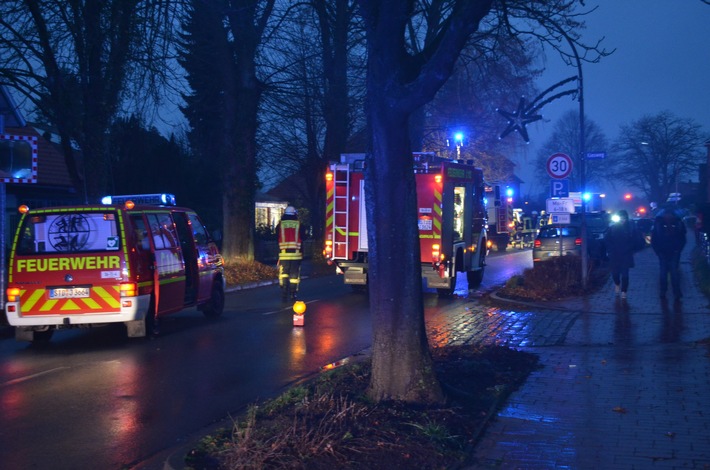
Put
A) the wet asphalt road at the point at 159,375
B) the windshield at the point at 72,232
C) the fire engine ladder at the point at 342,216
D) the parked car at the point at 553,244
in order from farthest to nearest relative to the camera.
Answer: the parked car at the point at 553,244 → the fire engine ladder at the point at 342,216 → the windshield at the point at 72,232 → the wet asphalt road at the point at 159,375

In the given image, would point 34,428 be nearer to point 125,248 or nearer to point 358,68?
point 125,248

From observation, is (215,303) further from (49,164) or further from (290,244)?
(49,164)

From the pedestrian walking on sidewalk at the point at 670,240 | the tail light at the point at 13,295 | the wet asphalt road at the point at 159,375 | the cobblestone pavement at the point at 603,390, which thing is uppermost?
the pedestrian walking on sidewalk at the point at 670,240

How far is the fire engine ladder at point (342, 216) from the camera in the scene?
57.5ft

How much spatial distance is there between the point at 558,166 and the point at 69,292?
1082 cm

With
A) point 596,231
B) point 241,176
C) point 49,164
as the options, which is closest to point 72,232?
point 241,176

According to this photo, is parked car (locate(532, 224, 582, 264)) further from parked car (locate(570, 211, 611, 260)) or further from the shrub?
the shrub

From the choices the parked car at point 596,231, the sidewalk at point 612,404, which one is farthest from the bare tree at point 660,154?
the sidewalk at point 612,404

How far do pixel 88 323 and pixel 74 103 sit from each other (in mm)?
7381

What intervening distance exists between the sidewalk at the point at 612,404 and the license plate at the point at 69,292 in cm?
631

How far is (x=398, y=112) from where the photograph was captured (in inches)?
256

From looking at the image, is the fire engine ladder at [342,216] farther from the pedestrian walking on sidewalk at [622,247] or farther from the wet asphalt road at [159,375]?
the pedestrian walking on sidewalk at [622,247]

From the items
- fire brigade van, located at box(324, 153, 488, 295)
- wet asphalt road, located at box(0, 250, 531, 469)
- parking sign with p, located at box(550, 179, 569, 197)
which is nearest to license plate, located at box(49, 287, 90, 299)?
wet asphalt road, located at box(0, 250, 531, 469)

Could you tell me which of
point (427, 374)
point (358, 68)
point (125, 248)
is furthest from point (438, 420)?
point (358, 68)
